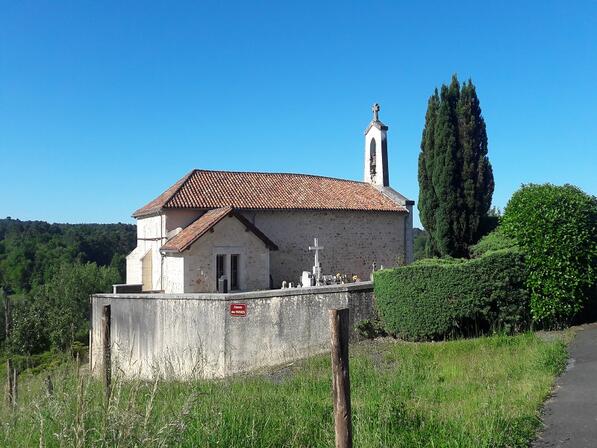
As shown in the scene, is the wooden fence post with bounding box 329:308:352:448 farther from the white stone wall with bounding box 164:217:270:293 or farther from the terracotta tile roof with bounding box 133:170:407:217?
the terracotta tile roof with bounding box 133:170:407:217

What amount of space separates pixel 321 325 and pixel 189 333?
12.7 feet

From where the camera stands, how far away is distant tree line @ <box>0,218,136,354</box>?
42.6 m

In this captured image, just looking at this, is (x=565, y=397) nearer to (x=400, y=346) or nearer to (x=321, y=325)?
(x=400, y=346)

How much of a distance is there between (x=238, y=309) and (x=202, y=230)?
7.53 metres

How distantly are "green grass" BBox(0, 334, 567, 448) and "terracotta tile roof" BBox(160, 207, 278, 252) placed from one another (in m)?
11.5

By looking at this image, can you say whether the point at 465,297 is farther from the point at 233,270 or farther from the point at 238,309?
the point at 233,270

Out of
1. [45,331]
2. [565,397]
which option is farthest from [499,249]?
[45,331]

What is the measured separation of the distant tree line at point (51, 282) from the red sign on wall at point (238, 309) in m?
12.2

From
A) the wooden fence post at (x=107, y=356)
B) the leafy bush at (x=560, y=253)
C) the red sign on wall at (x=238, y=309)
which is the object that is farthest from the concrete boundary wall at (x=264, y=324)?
the wooden fence post at (x=107, y=356)

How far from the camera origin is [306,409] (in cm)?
689

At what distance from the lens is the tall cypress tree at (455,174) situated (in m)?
25.7

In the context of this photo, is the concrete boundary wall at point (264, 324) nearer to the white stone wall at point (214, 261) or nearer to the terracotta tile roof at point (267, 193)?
the white stone wall at point (214, 261)

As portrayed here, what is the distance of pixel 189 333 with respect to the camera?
15117 millimetres

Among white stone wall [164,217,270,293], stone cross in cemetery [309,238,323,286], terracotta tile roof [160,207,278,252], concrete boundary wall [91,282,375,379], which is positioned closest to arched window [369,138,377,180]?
stone cross in cemetery [309,238,323,286]
